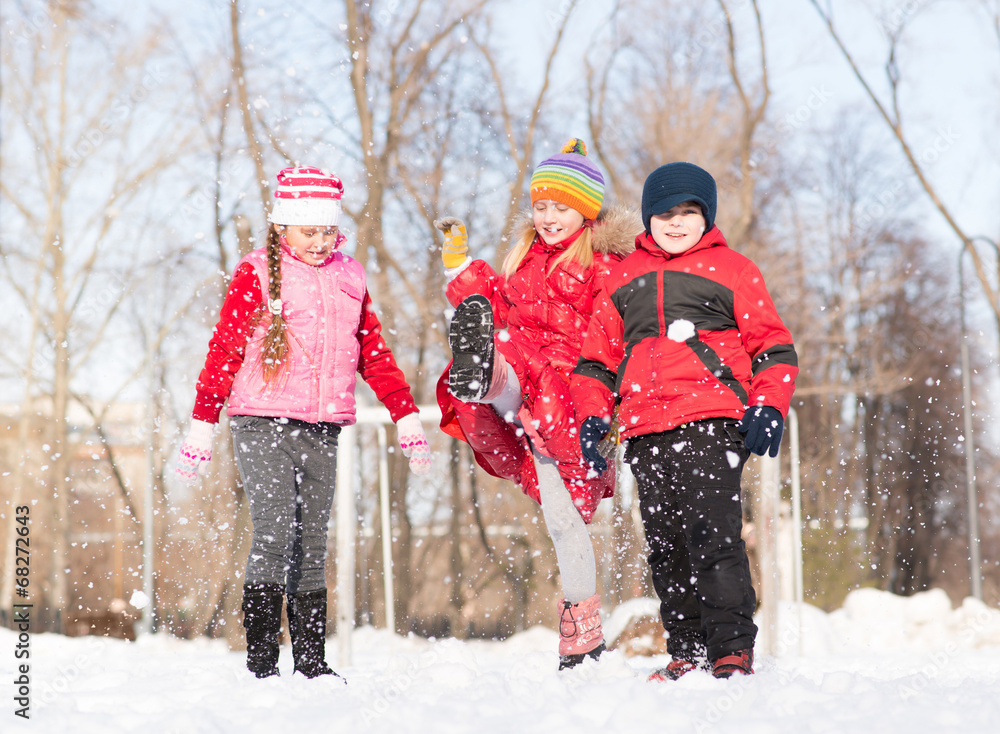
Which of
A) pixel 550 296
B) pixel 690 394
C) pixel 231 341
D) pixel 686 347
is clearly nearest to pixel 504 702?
pixel 690 394

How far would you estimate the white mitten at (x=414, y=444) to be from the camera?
2.57 meters

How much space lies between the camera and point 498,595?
6.43 meters

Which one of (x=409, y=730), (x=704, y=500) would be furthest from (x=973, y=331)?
(x=409, y=730)

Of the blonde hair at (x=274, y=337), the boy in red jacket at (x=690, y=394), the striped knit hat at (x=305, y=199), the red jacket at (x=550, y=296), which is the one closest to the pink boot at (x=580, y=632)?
the boy in red jacket at (x=690, y=394)

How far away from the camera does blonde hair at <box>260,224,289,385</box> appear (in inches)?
97.4

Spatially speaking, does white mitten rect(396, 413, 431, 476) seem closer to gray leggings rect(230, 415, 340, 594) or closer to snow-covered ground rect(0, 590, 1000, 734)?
gray leggings rect(230, 415, 340, 594)

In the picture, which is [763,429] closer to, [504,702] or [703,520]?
[703,520]

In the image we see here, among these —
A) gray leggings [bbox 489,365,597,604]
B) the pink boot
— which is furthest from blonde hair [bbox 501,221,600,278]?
the pink boot

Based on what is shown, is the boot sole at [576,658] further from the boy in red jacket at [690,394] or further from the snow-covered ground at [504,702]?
the boy in red jacket at [690,394]

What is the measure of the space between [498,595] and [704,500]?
15.0ft

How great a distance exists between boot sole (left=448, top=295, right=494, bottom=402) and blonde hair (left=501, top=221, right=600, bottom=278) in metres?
0.45

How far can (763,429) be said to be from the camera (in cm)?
199

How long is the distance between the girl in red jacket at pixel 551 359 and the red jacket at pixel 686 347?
0.17 meters

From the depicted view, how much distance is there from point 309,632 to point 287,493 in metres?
0.42
